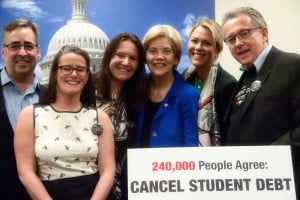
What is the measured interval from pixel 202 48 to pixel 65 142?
4.78ft

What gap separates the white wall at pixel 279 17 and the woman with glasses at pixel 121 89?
1616 mm

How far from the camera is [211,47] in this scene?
9.06ft

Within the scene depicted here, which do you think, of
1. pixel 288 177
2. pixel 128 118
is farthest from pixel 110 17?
pixel 288 177

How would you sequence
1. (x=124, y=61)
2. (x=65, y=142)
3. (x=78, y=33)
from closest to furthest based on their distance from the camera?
(x=65, y=142)
(x=124, y=61)
(x=78, y=33)

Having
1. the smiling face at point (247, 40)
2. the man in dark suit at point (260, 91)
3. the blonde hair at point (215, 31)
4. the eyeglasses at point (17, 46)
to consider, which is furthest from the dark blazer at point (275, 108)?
the eyeglasses at point (17, 46)

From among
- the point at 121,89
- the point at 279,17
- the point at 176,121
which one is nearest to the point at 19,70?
the point at 121,89

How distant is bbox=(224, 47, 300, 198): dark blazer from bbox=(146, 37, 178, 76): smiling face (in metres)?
0.64

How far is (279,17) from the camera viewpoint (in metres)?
3.82

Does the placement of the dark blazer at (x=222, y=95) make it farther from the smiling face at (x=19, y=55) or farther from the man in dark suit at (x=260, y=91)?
the smiling face at (x=19, y=55)

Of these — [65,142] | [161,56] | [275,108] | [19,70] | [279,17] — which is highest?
[279,17]

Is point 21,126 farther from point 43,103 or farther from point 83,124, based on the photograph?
point 83,124

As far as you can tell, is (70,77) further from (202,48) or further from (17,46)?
(202,48)

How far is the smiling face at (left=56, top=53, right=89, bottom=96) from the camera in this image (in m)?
1.99

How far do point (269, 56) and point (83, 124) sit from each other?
4.32 feet
